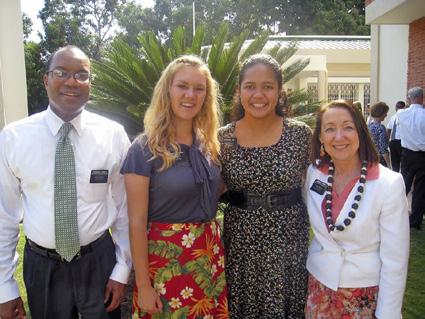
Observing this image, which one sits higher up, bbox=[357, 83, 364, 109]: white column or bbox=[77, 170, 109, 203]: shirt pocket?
bbox=[357, 83, 364, 109]: white column

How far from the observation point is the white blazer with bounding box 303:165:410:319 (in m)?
2.37

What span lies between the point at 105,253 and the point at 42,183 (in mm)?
522

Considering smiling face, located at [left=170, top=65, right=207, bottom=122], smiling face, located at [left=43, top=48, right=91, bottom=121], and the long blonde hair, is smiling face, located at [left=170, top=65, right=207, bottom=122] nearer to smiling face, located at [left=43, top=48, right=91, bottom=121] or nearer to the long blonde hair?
the long blonde hair

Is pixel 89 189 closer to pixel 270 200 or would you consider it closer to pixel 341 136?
pixel 270 200

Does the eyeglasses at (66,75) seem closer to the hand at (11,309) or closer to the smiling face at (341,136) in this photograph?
the hand at (11,309)

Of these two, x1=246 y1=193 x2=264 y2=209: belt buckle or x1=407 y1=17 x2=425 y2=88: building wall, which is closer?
x1=246 y1=193 x2=264 y2=209: belt buckle

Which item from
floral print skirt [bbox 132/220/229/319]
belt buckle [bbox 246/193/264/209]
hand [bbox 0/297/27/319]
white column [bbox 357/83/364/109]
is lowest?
hand [bbox 0/297/27/319]

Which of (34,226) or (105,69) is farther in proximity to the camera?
(105,69)

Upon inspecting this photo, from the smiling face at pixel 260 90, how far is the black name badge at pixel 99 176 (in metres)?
0.99

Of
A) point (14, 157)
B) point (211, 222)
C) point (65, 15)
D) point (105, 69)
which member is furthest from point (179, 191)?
point (65, 15)

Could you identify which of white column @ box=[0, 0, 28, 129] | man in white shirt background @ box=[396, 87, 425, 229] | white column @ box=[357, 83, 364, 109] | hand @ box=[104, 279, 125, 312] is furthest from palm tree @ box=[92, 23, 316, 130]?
white column @ box=[357, 83, 364, 109]

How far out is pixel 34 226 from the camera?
247cm

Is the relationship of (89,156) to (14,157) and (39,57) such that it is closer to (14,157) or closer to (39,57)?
(14,157)

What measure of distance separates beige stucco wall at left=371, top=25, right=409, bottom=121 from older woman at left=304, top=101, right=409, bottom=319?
38.8 feet
